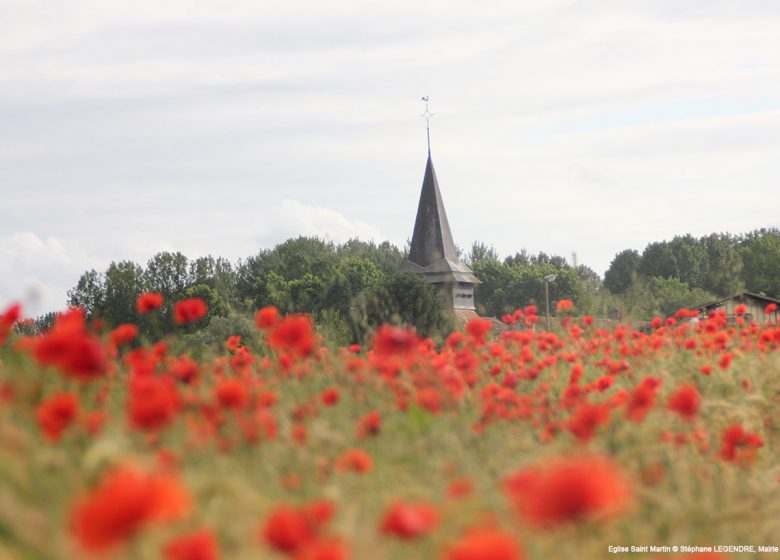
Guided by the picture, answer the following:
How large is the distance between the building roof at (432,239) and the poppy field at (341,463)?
221ft

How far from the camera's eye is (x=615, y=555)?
4.53m

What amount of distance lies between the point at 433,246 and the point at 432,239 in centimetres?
53

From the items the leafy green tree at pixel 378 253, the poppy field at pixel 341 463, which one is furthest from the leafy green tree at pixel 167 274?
the poppy field at pixel 341 463

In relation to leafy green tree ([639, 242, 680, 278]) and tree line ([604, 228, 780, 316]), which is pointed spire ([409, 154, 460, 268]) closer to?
tree line ([604, 228, 780, 316])

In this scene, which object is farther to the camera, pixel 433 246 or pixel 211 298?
pixel 433 246

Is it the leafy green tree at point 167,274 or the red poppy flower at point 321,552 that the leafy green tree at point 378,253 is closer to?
the leafy green tree at point 167,274

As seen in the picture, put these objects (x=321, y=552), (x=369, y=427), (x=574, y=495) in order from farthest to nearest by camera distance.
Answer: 1. (x=369, y=427)
2. (x=321, y=552)
3. (x=574, y=495)

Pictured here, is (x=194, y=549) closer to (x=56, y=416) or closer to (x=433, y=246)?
(x=56, y=416)

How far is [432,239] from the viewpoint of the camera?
7606 cm

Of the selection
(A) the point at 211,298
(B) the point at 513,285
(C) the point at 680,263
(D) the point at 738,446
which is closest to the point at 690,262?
(C) the point at 680,263

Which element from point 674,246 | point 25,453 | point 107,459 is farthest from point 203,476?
point 674,246

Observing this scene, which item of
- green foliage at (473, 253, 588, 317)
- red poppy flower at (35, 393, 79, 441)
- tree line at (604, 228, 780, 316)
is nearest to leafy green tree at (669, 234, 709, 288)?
tree line at (604, 228, 780, 316)

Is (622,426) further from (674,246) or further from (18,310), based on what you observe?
(674,246)

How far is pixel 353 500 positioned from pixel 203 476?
65 cm
